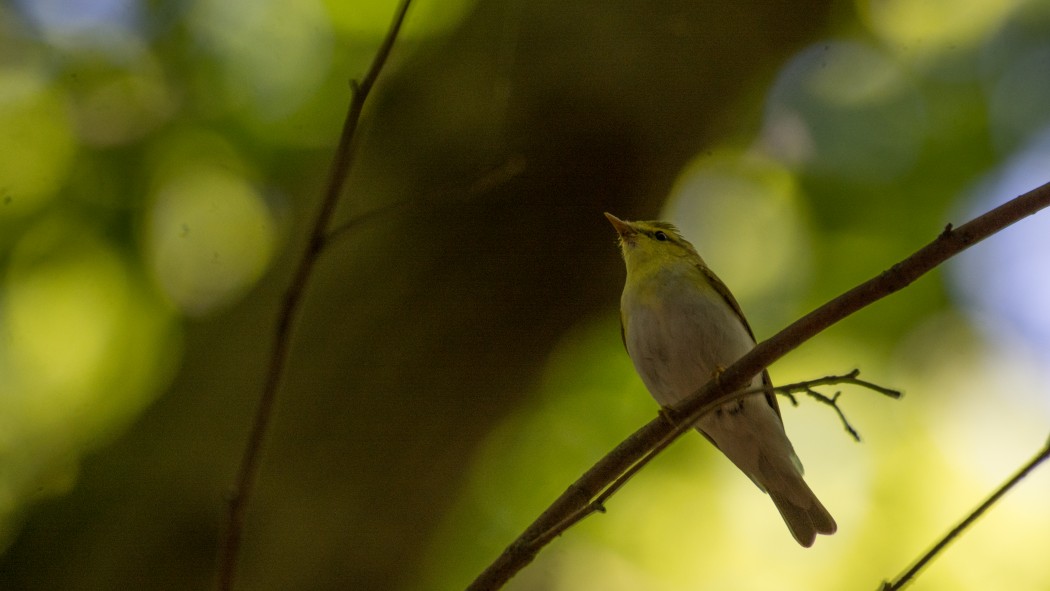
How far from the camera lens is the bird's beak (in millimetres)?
2928

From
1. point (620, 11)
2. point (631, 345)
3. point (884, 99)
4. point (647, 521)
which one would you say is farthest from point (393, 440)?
point (884, 99)

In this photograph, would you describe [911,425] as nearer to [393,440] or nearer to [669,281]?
[669,281]

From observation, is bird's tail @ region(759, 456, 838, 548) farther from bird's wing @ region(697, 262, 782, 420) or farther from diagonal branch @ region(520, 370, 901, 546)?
diagonal branch @ region(520, 370, 901, 546)

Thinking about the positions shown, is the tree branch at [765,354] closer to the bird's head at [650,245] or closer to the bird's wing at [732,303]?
the bird's wing at [732,303]

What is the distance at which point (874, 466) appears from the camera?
11.0ft

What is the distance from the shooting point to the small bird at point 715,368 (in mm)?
2656

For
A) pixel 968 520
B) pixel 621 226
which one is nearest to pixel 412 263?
pixel 621 226

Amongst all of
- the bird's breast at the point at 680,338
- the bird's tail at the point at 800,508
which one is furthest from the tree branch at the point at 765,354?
the bird's tail at the point at 800,508

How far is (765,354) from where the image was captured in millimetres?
1562

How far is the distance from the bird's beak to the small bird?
0.06 metres

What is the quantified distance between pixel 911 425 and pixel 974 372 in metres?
0.32

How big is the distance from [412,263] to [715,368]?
1068 millimetres

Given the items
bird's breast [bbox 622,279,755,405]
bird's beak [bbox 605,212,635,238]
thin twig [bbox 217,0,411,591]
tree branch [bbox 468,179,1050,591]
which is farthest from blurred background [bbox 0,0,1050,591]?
thin twig [bbox 217,0,411,591]

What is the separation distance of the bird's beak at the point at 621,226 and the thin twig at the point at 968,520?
1.68 meters
